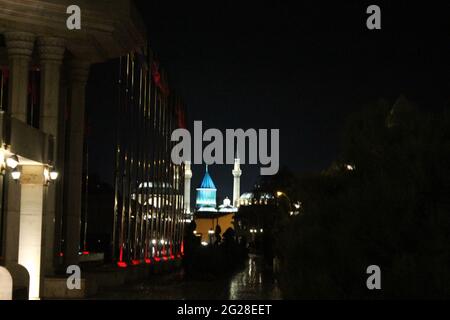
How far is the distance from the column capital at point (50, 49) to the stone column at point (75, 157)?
368cm

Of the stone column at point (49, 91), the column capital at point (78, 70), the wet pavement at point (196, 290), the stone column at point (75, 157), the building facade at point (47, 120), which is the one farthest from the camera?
the column capital at point (78, 70)

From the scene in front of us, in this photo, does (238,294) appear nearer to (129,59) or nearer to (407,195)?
(129,59)

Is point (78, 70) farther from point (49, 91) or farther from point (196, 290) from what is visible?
point (196, 290)

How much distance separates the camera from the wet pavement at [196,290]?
2511cm

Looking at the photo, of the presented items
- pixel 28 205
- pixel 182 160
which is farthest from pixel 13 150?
pixel 182 160

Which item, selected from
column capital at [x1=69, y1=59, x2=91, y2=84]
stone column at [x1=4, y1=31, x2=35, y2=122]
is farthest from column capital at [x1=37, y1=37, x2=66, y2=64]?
column capital at [x1=69, y1=59, x2=91, y2=84]

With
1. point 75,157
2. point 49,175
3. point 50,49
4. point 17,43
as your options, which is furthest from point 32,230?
point 75,157

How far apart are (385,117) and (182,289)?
17794mm

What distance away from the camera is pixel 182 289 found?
28.7 meters

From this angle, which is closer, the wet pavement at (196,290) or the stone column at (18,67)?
the stone column at (18,67)

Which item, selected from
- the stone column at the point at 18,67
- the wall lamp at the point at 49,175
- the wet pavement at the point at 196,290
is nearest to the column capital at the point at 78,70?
the stone column at the point at 18,67

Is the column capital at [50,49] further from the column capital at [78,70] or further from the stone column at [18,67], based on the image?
the column capital at [78,70]

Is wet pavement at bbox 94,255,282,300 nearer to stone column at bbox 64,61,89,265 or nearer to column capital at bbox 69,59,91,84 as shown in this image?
stone column at bbox 64,61,89,265
